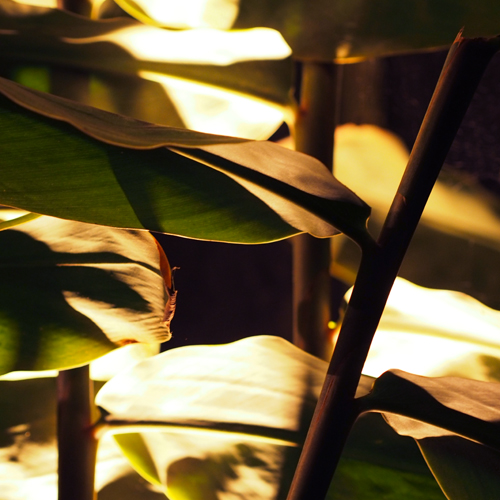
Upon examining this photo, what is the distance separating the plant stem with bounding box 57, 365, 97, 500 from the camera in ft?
1.31

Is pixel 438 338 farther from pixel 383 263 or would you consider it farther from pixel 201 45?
pixel 201 45

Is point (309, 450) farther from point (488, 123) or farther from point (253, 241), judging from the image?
point (488, 123)

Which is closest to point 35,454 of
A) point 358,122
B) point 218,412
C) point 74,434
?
point 74,434

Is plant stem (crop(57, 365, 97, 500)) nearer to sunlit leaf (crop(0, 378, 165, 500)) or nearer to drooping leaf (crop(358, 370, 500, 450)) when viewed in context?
sunlit leaf (crop(0, 378, 165, 500))

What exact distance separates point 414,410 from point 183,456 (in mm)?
226

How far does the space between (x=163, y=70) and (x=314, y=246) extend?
24 centimetres

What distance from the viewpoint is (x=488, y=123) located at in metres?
0.74

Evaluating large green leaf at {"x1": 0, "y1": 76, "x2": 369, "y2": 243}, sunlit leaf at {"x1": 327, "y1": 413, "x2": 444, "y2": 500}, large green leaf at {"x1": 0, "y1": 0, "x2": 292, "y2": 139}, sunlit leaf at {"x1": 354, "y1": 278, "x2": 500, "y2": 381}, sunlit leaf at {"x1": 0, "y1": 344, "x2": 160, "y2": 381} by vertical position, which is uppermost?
large green leaf at {"x1": 0, "y1": 0, "x2": 292, "y2": 139}

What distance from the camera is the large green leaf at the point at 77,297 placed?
0.33 meters

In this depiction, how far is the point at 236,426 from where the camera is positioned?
14.8 inches

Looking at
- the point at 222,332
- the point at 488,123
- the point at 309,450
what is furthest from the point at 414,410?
the point at 488,123

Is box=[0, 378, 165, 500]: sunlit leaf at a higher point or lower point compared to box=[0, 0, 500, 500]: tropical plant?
lower

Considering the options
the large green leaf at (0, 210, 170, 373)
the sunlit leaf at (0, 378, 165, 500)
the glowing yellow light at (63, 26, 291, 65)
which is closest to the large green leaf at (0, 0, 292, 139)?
the glowing yellow light at (63, 26, 291, 65)

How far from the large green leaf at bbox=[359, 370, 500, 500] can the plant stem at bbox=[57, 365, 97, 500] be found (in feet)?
0.79
